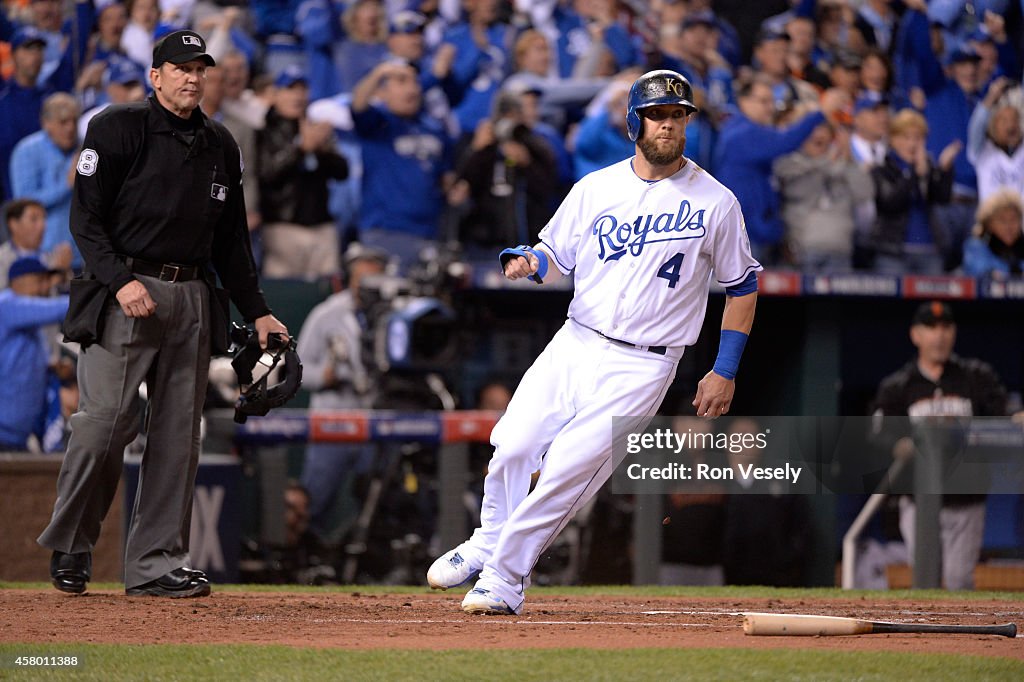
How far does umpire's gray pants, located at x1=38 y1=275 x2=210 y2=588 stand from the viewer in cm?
462

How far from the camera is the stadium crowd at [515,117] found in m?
8.79

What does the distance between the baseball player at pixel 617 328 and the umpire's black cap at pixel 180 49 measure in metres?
1.28

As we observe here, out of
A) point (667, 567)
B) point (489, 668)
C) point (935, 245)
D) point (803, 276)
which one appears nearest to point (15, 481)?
point (667, 567)

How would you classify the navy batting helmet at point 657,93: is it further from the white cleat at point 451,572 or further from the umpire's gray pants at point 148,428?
the umpire's gray pants at point 148,428

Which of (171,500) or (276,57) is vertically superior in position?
(276,57)

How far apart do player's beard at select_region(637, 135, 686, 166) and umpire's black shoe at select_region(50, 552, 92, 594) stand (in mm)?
2318

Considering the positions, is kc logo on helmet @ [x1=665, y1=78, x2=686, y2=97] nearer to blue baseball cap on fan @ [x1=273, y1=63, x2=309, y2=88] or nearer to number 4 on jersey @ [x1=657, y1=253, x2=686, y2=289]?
number 4 on jersey @ [x1=657, y1=253, x2=686, y2=289]

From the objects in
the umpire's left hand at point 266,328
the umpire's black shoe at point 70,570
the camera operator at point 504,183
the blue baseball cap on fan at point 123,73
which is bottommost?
the umpire's black shoe at point 70,570

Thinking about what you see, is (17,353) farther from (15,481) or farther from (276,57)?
(276,57)

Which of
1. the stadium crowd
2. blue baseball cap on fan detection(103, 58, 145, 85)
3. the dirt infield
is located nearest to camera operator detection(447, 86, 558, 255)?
the stadium crowd

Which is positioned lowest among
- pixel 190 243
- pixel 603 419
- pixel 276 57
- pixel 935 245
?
pixel 603 419

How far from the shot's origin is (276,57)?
9461mm

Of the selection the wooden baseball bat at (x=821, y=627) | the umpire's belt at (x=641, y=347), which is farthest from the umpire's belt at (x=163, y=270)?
the wooden baseball bat at (x=821, y=627)

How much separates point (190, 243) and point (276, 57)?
4997 millimetres
